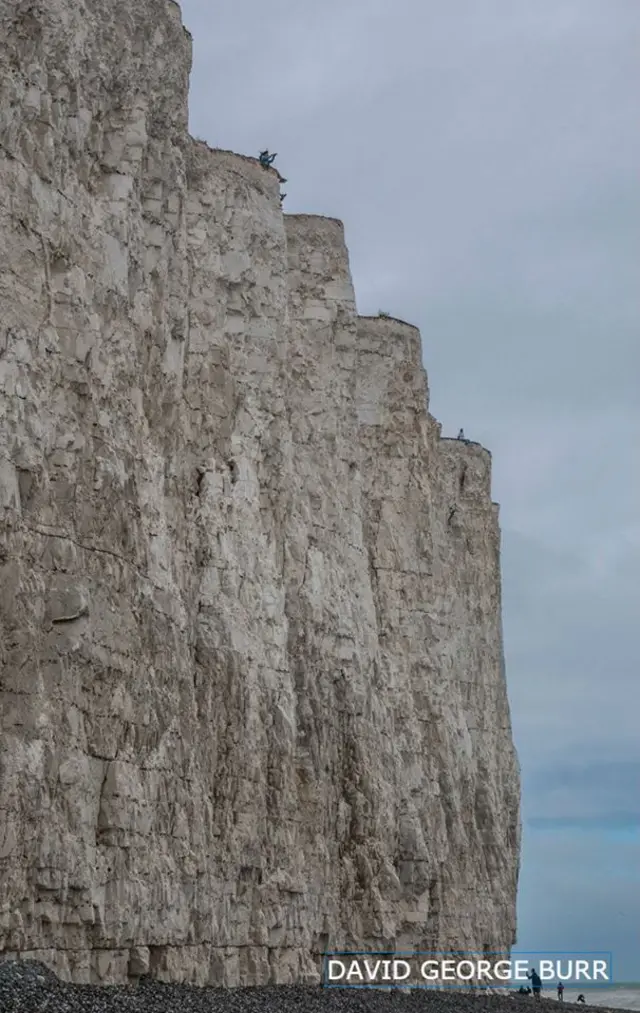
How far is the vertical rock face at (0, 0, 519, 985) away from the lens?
24.0 m

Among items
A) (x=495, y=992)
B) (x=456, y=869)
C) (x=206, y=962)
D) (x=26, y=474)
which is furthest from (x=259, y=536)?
(x=495, y=992)

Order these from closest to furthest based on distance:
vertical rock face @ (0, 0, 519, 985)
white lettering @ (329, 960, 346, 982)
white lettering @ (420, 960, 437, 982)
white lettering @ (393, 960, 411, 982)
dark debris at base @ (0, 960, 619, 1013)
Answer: dark debris at base @ (0, 960, 619, 1013) < vertical rock face @ (0, 0, 519, 985) < white lettering @ (329, 960, 346, 982) < white lettering @ (393, 960, 411, 982) < white lettering @ (420, 960, 437, 982)

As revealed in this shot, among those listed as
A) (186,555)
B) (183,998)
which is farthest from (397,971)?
(183,998)

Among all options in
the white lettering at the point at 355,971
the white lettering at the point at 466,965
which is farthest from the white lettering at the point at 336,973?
the white lettering at the point at 466,965

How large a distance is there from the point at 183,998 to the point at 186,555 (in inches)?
306

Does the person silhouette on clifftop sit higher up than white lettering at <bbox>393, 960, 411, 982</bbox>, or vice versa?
the person silhouette on clifftop

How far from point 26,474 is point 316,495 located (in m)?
15.2

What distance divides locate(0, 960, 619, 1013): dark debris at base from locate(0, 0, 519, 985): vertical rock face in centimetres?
79

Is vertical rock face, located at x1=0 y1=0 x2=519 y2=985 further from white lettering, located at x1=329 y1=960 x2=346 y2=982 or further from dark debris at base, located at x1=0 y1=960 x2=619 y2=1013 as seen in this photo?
dark debris at base, located at x1=0 y1=960 x2=619 y2=1013

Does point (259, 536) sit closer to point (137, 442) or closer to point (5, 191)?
point (137, 442)

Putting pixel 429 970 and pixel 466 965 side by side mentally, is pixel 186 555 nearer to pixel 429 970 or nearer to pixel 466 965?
pixel 429 970

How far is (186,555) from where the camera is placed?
30062 mm

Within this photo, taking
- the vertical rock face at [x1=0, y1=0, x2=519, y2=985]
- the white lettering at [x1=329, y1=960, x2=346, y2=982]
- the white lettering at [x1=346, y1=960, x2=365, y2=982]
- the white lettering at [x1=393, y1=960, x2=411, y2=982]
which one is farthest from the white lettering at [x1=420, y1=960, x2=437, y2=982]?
the white lettering at [x1=329, y1=960, x2=346, y2=982]

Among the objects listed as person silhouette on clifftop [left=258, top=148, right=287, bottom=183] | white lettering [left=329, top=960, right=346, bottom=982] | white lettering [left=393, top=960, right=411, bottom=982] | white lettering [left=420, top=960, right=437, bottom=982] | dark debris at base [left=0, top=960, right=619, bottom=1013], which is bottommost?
dark debris at base [left=0, top=960, right=619, bottom=1013]
